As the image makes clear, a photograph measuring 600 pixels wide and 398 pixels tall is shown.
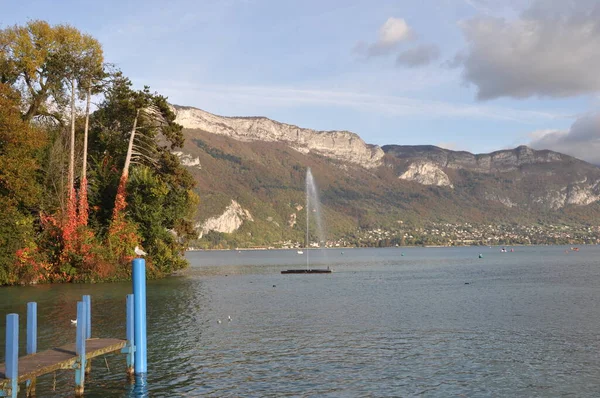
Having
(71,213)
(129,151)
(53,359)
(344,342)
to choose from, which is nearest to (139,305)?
(53,359)

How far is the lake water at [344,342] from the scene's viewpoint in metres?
21.3

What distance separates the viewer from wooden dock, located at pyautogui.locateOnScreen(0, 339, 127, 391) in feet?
57.8

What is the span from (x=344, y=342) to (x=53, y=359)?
1489 cm

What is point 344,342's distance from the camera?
98.3 ft

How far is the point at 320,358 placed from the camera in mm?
25969

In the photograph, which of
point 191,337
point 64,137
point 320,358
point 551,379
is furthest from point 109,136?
point 551,379

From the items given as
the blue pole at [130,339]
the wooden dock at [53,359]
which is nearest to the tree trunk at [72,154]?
the wooden dock at [53,359]

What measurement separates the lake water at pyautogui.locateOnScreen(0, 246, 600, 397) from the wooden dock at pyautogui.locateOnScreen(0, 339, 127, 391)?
128 centimetres

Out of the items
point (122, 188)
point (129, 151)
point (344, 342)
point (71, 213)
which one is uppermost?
point (129, 151)

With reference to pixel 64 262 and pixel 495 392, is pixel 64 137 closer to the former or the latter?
pixel 64 262

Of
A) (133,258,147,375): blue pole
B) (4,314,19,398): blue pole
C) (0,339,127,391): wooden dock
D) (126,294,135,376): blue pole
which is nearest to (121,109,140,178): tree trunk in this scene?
(0,339,127,391): wooden dock

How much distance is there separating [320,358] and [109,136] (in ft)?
181

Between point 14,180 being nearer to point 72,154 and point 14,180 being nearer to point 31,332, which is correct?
point 72,154

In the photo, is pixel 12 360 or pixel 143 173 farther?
pixel 143 173
